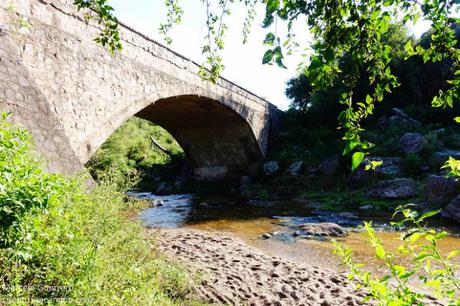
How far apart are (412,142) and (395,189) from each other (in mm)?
3686

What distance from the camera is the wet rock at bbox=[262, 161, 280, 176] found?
17.4 metres

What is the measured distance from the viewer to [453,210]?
8.84 m

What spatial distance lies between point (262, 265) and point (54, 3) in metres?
5.93

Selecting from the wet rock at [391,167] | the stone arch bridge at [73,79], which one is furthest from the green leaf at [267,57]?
the wet rock at [391,167]

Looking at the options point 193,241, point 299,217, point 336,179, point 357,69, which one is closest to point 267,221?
point 299,217

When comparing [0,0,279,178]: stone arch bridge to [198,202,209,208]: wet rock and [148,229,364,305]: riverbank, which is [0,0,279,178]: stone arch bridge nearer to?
[148,229,364,305]: riverbank

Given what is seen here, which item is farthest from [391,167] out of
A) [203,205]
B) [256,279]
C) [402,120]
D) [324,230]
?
[256,279]

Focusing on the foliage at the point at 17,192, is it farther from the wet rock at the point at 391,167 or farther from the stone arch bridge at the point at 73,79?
the wet rock at the point at 391,167

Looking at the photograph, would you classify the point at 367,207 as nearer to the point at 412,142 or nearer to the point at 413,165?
the point at 413,165

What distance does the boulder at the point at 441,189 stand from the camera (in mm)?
9555

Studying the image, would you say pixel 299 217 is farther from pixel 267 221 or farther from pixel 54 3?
pixel 54 3

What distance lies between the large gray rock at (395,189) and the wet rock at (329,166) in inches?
109

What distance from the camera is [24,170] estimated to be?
2.34 m

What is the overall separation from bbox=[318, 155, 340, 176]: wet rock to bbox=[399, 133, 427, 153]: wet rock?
2885 millimetres
